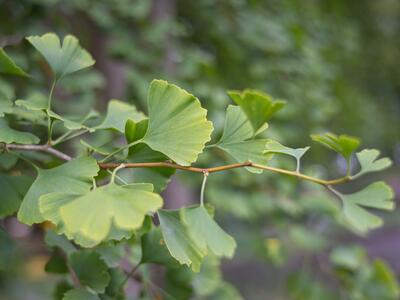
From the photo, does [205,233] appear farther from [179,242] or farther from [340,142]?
[340,142]

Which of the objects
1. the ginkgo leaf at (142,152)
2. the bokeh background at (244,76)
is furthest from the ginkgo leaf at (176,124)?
the bokeh background at (244,76)

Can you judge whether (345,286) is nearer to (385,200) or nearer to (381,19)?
(385,200)

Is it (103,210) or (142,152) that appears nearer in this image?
(103,210)

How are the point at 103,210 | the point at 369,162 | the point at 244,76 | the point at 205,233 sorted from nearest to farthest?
1. the point at 103,210
2. the point at 205,233
3. the point at 369,162
4. the point at 244,76

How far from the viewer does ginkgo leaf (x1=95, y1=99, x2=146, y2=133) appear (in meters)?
0.53

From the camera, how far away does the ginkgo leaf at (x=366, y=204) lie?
0.52 meters

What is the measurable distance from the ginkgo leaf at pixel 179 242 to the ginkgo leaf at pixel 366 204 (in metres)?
0.17

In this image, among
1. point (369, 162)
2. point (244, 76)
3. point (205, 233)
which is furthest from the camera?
point (244, 76)

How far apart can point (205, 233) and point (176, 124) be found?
10cm

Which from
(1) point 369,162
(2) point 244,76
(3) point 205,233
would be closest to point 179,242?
(3) point 205,233

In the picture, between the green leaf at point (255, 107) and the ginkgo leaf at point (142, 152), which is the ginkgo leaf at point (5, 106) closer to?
the ginkgo leaf at point (142, 152)

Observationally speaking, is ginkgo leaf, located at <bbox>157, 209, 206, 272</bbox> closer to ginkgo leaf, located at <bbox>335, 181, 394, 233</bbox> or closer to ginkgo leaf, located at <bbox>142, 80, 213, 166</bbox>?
ginkgo leaf, located at <bbox>142, 80, 213, 166</bbox>

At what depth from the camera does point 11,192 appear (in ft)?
1.62

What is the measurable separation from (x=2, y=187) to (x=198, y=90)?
0.76 meters
